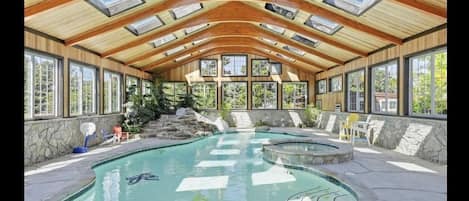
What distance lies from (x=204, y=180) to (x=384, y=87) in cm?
648

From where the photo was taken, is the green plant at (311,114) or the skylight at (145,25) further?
the green plant at (311,114)

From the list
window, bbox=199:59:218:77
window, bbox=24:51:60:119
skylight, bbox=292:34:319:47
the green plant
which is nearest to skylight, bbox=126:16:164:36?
window, bbox=24:51:60:119

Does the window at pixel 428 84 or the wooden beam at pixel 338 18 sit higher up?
the wooden beam at pixel 338 18

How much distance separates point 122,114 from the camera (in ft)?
40.6

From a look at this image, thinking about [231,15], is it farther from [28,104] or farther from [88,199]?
[88,199]

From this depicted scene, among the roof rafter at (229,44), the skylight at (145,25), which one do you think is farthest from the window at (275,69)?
the skylight at (145,25)

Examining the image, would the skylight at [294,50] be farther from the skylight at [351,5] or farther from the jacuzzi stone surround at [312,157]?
the jacuzzi stone surround at [312,157]

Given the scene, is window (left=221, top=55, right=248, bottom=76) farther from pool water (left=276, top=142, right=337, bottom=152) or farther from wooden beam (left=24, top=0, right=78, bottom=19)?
wooden beam (left=24, top=0, right=78, bottom=19)

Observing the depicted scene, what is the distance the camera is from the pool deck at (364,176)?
14.6ft

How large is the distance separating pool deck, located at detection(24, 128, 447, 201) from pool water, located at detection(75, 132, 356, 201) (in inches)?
10.6

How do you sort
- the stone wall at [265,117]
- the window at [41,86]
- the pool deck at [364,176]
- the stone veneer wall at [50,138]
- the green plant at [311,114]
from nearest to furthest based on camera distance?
the pool deck at [364,176], the stone veneer wall at [50,138], the window at [41,86], the green plant at [311,114], the stone wall at [265,117]

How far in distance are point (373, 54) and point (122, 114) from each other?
30.1 ft

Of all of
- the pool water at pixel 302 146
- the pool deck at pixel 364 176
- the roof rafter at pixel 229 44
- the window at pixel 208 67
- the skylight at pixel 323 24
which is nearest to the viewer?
the pool deck at pixel 364 176
